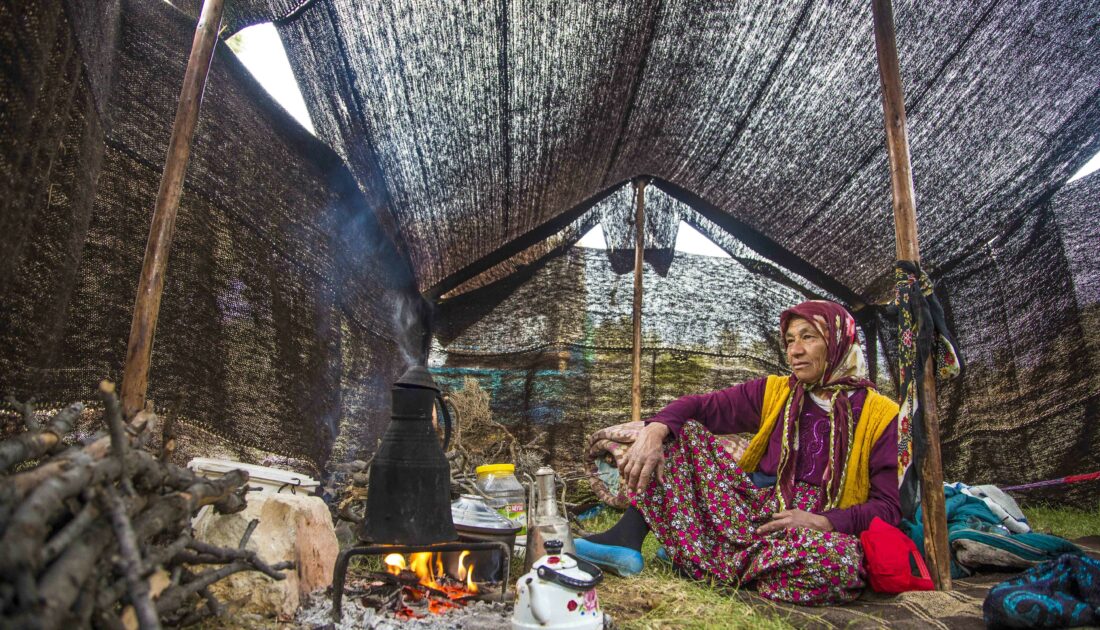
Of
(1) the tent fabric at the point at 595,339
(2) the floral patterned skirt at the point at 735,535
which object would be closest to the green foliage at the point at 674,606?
(2) the floral patterned skirt at the point at 735,535

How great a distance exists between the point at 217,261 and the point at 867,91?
417cm

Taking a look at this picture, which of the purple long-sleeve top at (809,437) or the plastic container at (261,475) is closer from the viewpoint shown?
the plastic container at (261,475)

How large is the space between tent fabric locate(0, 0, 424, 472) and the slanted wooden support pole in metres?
2.99

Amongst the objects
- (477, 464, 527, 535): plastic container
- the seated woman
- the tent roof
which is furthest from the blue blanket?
the tent roof

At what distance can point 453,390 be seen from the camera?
6.16 m

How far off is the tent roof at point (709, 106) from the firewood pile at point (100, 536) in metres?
3.00

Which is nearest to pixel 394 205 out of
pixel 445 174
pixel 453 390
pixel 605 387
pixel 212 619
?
pixel 445 174

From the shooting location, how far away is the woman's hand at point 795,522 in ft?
6.86

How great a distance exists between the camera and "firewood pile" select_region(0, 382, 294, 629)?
0.75 meters

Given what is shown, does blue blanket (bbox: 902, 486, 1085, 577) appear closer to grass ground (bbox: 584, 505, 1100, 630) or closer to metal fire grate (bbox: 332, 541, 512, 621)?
grass ground (bbox: 584, 505, 1100, 630)

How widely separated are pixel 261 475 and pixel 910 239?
2.67 metres

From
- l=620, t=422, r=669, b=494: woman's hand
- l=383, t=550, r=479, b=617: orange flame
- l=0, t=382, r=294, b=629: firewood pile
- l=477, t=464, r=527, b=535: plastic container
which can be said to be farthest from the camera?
l=477, t=464, r=527, b=535: plastic container

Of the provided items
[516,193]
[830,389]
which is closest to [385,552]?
[830,389]

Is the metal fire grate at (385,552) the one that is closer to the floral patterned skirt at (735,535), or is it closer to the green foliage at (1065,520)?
the floral patterned skirt at (735,535)
